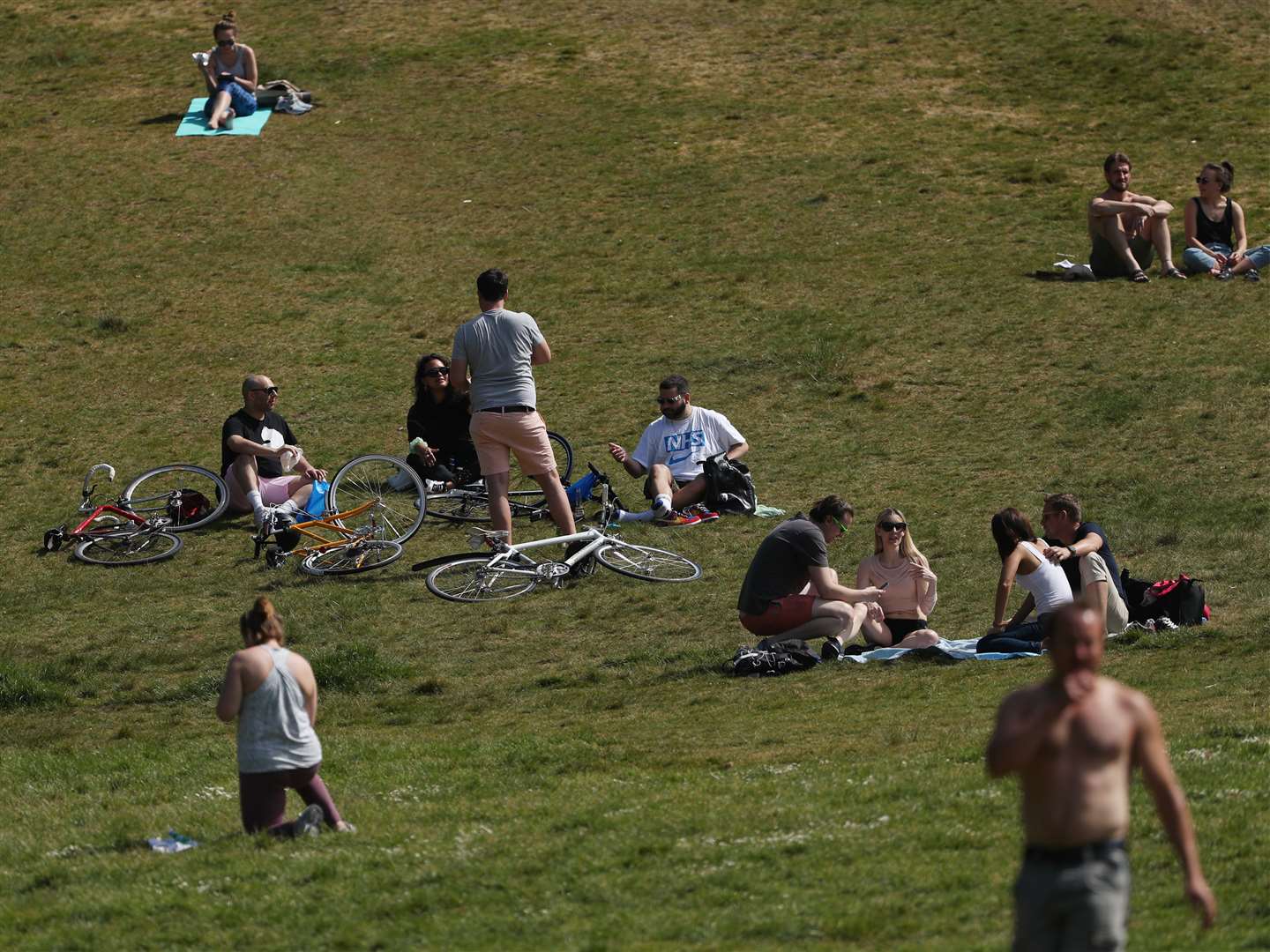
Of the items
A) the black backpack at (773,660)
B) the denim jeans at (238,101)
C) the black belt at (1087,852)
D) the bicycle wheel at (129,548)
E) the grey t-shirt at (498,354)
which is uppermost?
the denim jeans at (238,101)

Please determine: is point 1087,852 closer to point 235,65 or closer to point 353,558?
point 353,558

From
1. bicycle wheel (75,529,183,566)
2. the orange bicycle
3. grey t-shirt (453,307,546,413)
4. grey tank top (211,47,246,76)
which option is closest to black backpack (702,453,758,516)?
grey t-shirt (453,307,546,413)

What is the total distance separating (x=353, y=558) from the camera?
49.5ft

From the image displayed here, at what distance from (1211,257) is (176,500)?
13.2 metres

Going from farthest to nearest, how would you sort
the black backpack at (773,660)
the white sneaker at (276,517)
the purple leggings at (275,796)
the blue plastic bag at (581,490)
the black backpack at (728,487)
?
the black backpack at (728,487) < the blue plastic bag at (581,490) < the white sneaker at (276,517) < the black backpack at (773,660) < the purple leggings at (275,796)

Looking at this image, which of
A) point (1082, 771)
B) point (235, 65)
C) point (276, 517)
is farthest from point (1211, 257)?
point (1082, 771)

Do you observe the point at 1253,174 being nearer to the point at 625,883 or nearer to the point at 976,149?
the point at 976,149

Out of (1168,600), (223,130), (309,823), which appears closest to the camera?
(309,823)

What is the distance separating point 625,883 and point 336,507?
320 inches

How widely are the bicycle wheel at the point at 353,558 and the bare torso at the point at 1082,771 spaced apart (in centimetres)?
1015

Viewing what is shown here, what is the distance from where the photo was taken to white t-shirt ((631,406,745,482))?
16.5m

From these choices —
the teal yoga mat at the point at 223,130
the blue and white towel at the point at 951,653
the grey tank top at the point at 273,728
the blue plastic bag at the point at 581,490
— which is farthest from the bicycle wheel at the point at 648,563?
the teal yoga mat at the point at 223,130

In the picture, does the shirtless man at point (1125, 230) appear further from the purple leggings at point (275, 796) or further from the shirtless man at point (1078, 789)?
the shirtless man at point (1078, 789)

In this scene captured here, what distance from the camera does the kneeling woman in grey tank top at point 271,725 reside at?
855 cm
